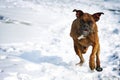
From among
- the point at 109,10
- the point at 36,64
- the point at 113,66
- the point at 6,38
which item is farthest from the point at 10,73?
the point at 109,10

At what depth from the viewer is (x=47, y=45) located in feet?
25.3

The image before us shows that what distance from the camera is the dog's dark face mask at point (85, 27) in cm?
557

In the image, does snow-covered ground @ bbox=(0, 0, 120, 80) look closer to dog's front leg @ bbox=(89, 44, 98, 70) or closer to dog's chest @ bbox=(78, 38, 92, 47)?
dog's front leg @ bbox=(89, 44, 98, 70)

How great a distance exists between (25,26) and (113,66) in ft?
12.5

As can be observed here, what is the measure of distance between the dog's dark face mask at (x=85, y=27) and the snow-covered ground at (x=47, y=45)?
783mm

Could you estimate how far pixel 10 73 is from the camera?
5234 mm

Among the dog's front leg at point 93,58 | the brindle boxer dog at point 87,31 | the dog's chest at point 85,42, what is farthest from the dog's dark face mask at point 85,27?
the dog's front leg at point 93,58

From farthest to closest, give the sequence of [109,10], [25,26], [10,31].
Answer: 1. [109,10]
2. [25,26]
3. [10,31]

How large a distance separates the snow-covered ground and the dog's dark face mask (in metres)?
0.78

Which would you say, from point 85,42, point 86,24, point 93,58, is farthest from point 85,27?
point 93,58

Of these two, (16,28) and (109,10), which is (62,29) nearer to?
(16,28)

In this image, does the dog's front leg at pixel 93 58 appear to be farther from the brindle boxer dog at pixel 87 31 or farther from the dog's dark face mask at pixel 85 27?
the dog's dark face mask at pixel 85 27

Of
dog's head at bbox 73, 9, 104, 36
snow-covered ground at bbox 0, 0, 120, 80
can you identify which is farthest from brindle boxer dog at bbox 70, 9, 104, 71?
snow-covered ground at bbox 0, 0, 120, 80

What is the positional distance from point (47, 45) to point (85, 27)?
2.32 metres
